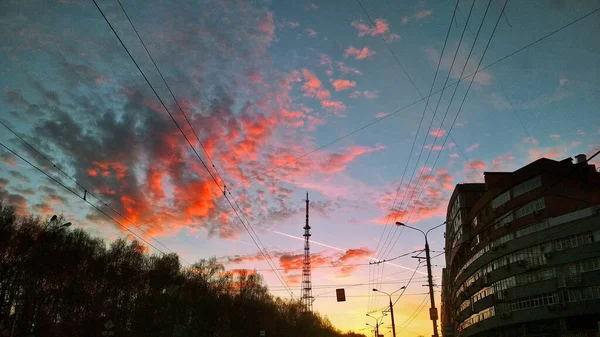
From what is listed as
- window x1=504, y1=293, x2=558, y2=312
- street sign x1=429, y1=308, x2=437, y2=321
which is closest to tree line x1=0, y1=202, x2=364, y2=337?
street sign x1=429, y1=308, x2=437, y2=321

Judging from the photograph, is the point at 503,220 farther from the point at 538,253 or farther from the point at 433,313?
the point at 433,313

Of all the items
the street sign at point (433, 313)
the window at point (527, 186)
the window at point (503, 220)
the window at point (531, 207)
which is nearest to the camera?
the street sign at point (433, 313)

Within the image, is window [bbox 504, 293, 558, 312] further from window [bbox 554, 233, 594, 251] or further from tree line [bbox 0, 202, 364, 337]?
tree line [bbox 0, 202, 364, 337]

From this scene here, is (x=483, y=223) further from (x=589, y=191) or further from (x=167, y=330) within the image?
(x=167, y=330)

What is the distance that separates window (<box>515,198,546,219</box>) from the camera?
5247 centimetres

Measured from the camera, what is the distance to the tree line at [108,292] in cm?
4675

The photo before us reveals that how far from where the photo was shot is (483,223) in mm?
62750

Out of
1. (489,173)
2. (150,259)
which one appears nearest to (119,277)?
(150,259)

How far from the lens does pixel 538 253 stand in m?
51.2

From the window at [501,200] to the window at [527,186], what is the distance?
1.25 metres

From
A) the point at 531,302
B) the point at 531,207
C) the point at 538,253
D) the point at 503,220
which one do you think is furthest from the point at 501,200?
the point at 531,302

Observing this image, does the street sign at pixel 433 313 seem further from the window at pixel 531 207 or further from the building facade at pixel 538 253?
the window at pixel 531 207

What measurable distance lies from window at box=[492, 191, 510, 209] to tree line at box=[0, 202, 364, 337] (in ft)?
144

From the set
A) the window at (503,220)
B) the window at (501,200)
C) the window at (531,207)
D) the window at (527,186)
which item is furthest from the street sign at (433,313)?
the window at (501,200)
